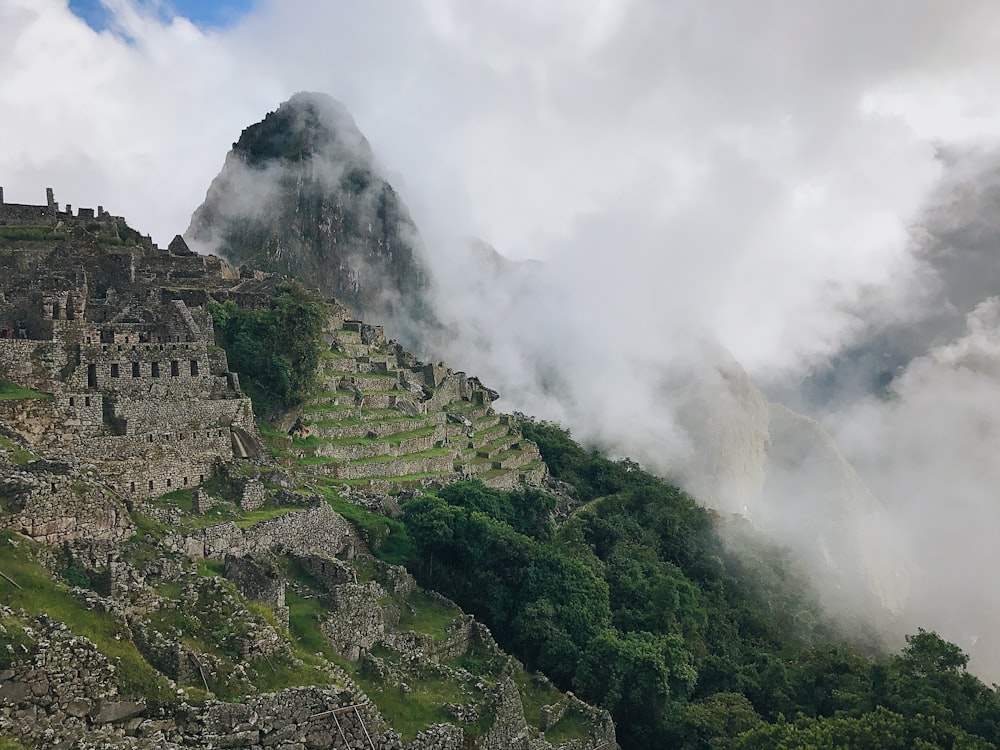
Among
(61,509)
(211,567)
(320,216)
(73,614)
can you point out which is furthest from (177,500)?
(320,216)

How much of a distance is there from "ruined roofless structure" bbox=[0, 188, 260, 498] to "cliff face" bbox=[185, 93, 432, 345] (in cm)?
6444

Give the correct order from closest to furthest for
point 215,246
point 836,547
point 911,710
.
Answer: point 911,710, point 836,547, point 215,246

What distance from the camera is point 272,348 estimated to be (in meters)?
36.4

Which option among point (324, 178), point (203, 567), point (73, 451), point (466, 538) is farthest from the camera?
point (324, 178)

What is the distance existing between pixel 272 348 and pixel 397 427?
10.4 meters

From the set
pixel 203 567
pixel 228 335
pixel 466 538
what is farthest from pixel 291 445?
pixel 203 567

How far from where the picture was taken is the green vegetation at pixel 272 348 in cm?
3528

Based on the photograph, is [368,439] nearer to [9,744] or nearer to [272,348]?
[272,348]

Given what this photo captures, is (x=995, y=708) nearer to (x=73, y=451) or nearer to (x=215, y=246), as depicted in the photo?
(x=73, y=451)

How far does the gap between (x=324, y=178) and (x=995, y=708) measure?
4433 inches

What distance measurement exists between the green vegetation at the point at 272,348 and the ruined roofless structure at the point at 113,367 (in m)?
1.71

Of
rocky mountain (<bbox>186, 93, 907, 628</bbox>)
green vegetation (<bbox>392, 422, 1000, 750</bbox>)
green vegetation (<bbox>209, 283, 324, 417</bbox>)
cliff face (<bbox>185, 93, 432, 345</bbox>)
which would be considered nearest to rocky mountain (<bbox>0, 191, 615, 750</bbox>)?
green vegetation (<bbox>209, 283, 324, 417</bbox>)

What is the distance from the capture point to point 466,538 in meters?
32.7

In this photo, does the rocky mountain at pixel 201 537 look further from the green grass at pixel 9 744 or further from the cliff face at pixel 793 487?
the cliff face at pixel 793 487
